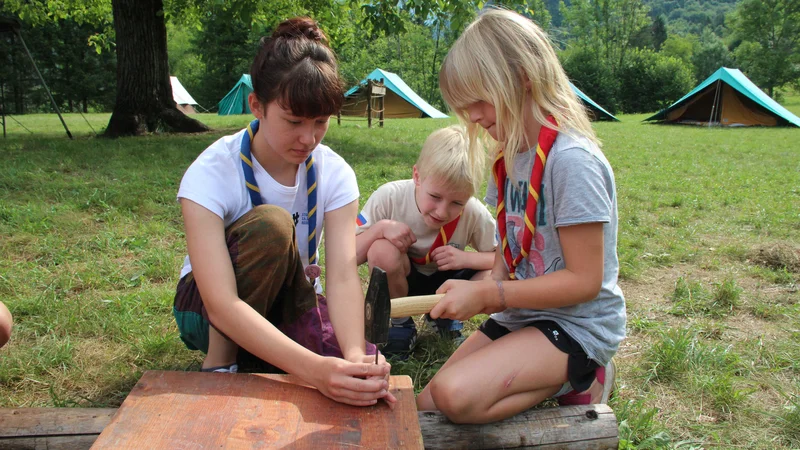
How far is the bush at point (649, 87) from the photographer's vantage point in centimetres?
3297

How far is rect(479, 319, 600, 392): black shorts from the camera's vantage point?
1885 millimetres

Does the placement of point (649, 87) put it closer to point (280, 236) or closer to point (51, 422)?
point (280, 236)

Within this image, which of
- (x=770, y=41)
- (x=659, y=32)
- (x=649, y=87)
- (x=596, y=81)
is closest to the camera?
(x=596, y=81)

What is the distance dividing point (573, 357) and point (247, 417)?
3.30 feet

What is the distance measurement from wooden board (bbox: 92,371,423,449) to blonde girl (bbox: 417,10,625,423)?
322 mm

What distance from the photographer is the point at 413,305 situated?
1.91m

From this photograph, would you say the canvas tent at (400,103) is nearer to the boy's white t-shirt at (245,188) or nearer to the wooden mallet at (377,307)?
the boy's white t-shirt at (245,188)

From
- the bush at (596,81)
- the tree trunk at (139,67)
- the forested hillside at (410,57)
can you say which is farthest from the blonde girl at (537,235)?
the bush at (596,81)

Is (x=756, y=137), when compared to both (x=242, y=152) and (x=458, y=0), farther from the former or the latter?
(x=242, y=152)

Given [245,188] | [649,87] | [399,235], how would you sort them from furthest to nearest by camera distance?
1. [649,87]
2. [399,235]
3. [245,188]

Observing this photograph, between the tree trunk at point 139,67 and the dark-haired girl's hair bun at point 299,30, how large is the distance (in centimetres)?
767

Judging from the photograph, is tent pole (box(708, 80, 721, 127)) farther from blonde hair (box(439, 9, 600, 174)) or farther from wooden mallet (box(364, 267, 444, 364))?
wooden mallet (box(364, 267, 444, 364))

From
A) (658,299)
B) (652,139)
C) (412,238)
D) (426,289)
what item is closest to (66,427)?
(412,238)

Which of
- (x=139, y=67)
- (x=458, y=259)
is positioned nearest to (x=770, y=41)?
(x=139, y=67)
